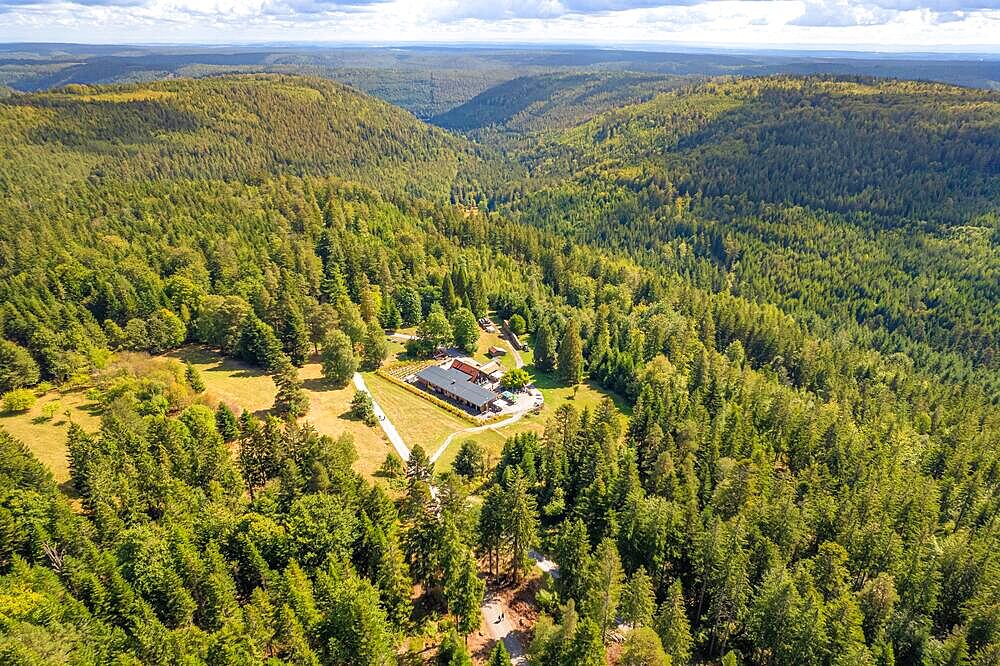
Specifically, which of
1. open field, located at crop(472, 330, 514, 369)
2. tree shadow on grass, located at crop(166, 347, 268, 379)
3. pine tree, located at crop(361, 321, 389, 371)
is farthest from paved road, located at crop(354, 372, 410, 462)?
open field, located at crop(472, 330, 514, 369)

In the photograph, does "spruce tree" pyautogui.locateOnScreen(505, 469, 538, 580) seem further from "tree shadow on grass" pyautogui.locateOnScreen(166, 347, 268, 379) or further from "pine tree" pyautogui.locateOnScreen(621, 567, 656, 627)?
"tree shadow on grass" pyautogui.locateOnScreen(166, 347, 268, 379)

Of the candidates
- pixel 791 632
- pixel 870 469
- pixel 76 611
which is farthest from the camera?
pixel 870 469

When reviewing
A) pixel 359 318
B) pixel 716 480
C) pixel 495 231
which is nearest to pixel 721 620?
pixel 716 480

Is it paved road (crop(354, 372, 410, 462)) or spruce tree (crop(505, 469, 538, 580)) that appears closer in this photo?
spruce tree (crop(505, 469, 538, 580))

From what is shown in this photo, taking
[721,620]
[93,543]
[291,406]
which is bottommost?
[721,620]

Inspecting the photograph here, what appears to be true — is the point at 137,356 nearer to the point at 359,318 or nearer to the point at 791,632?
the point at 359,318

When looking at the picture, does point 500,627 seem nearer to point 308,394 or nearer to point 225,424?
point 225,424
